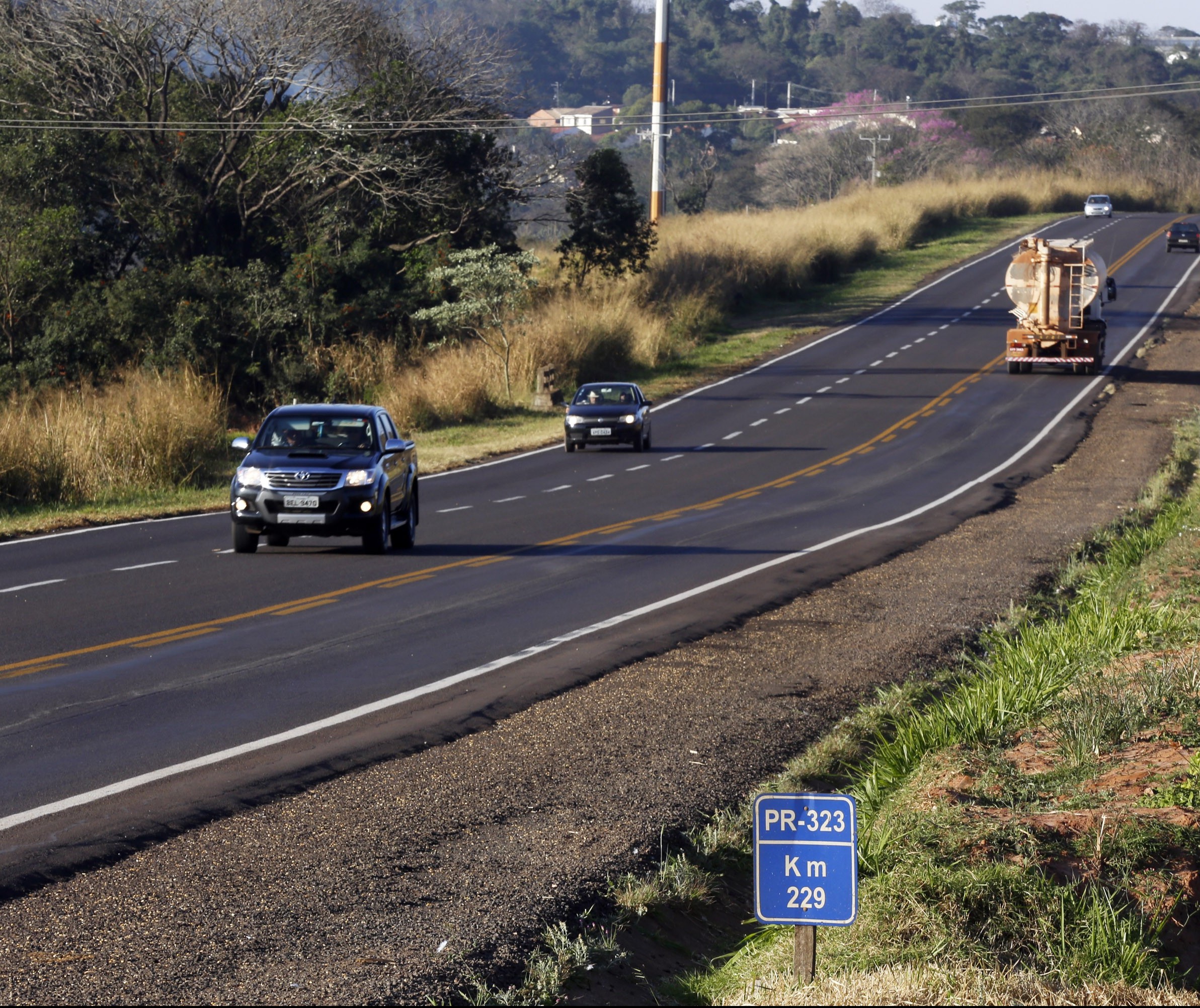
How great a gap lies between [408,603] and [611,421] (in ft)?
55.0

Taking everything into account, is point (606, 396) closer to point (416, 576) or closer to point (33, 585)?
point (416, 576)

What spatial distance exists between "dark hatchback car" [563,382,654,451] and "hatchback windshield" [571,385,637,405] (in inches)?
0.4

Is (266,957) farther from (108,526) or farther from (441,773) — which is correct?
(108,526)

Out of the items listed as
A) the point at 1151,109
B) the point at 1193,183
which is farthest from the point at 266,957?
the point at 1151,109

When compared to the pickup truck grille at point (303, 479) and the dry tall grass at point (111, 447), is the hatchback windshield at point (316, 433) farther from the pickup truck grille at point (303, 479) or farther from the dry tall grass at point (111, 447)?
the dry tall grass at point (111, 447)

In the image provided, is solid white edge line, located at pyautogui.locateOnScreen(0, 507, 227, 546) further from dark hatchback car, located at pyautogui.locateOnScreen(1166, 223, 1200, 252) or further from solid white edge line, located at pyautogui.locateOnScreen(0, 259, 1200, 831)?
dark hatchback car, located at pyautogui.locateOnScreen(1166, 223, 1200, 252)

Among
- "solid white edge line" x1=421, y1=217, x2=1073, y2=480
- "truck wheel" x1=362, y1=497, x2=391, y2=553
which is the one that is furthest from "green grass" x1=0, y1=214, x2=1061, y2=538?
"truck wheel" x1=362, y1=497, x2=391, y2=553

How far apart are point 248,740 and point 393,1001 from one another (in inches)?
160

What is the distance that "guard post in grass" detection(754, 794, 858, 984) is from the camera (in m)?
4.48

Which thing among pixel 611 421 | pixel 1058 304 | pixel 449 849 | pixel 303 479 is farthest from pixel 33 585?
pixel 1058 304

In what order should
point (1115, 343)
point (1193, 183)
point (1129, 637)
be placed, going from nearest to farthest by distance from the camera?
point (1129, 637)
point (1115, 343)
point (1193, 183)

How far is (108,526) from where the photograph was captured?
67.5ft

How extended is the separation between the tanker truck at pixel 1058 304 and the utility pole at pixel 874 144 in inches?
2449

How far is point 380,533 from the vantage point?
17.0 meters
